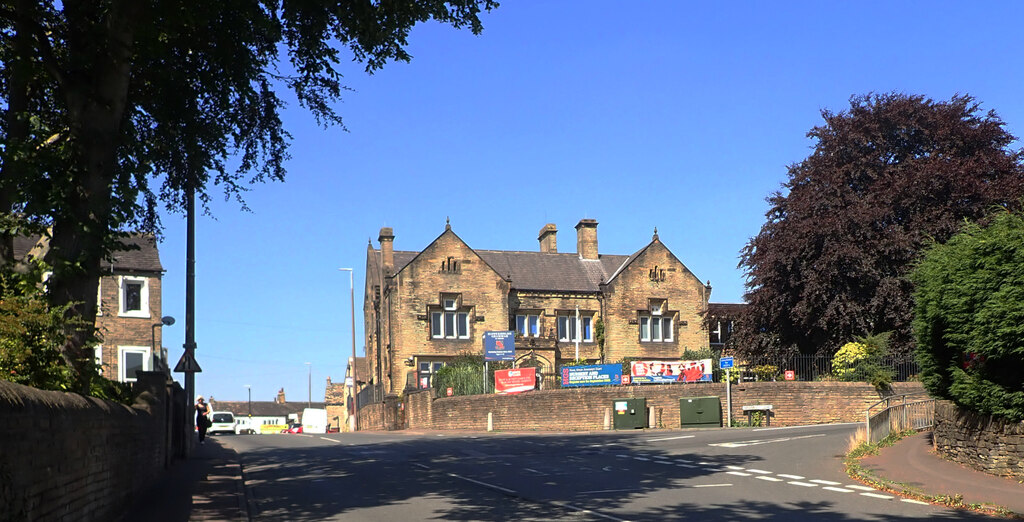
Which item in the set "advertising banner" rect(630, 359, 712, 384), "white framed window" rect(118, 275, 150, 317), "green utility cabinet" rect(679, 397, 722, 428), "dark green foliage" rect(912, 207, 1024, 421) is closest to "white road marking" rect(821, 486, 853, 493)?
"dark green foliage" rect(912, 207, 1024, 421)

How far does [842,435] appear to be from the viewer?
28.0 m

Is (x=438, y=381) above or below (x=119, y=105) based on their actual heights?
below

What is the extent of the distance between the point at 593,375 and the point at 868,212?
1325 cm

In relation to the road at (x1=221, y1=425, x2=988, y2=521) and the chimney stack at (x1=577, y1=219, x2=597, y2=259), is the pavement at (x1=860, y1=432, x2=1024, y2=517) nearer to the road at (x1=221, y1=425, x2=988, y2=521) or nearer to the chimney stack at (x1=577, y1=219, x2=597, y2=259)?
the road at (x1=221, y1=425, x2=988, y2=521)

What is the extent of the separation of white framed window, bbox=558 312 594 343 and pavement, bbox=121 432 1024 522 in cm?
3885

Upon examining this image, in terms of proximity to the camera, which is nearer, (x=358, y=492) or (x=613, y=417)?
(x=358, y=492)

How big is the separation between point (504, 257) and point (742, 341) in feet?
70.9

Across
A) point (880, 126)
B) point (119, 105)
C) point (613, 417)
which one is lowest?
point (613, 417)

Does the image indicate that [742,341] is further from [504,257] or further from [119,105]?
[119,105]

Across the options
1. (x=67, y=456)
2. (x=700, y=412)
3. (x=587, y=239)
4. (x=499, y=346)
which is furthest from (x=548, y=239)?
(x=67, y=456)

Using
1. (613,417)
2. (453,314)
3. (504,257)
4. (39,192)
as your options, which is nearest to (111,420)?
(39,192)

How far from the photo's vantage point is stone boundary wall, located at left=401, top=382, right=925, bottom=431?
37281 mm

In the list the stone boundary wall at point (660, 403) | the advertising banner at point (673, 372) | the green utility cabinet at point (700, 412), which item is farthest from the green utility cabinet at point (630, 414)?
the advertising banner at point (673, 372)

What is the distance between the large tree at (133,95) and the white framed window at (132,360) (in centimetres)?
2309
